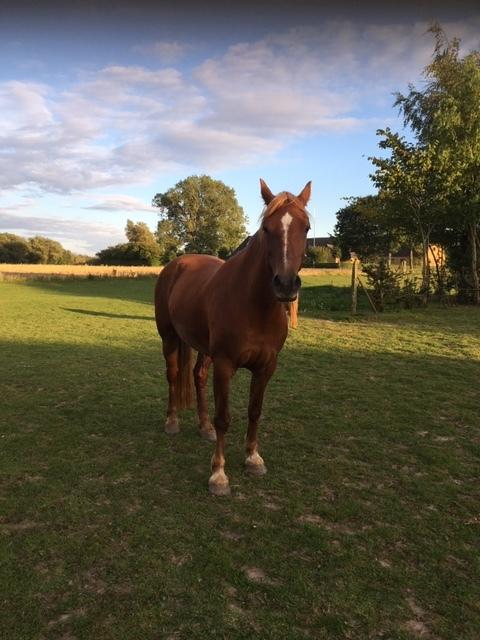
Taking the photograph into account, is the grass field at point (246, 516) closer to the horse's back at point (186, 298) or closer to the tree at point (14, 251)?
the horse's back at point (186, 298)

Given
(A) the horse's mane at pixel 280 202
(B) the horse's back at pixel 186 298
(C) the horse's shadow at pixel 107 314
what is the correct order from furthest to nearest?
(C) the horse's shadow at pixel 107 314 < (B) the horse's back at pixel 186 298 < (A) the horse's mane at pixel 280 202

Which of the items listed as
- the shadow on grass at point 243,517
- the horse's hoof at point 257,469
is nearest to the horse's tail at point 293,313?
the shadow on grass at point 243,517

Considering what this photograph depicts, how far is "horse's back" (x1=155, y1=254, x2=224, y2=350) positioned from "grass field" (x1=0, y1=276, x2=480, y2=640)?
117 cm

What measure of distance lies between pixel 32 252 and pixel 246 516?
7120 cm

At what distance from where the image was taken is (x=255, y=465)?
3.86 m

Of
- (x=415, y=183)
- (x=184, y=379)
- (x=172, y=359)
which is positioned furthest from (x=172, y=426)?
(x=415, y=183)

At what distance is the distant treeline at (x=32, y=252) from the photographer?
214ft

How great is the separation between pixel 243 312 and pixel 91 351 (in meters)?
6.42

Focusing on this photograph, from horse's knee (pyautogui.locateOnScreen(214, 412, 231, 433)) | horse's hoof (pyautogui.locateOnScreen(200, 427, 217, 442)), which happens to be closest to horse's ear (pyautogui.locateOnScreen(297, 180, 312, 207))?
horse's knee (pyautogui.locateOnScreen(214, 412, 231, 433))

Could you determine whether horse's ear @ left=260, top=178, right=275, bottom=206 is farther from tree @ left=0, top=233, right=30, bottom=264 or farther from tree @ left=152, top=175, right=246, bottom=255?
tree @ left=0, top=233, right=30, bottom=264

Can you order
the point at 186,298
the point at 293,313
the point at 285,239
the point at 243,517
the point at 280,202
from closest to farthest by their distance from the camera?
the point at 285,239, the point at 280,202, the point at 243,517, the point at 186,298, the point at 293,313

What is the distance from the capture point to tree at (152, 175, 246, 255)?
66812mm

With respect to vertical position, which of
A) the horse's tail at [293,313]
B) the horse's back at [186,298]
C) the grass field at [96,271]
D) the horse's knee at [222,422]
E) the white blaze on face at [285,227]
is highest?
the grass field at [96,271]

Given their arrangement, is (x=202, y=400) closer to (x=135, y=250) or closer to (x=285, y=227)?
(x=285, y=227)
